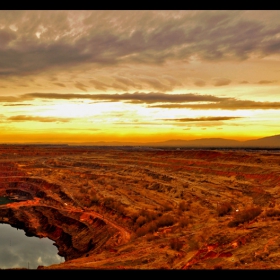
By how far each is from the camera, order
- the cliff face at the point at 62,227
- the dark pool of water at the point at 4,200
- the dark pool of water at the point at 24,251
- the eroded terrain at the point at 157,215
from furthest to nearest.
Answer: the dark pool of water at the point at 4,200 → the cliff face at the point at 62,227 → the dark pool of water at the point at 24,251 → the eroded terrain at the point at 157,215

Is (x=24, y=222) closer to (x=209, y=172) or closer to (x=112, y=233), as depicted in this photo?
(x=112, y=233)

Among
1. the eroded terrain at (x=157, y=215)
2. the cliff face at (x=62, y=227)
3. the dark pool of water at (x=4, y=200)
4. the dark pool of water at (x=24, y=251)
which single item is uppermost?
the eroded terrain at (x=157, y=215)

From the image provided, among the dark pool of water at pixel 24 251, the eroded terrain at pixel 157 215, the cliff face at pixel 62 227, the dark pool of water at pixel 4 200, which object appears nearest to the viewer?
the eroded terrain at pixel 157 215

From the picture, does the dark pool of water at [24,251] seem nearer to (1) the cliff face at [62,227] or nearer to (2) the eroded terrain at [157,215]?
(1) the cliff face at [62,227]

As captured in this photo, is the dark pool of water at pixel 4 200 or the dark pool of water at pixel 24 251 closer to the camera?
the dark pool of water at pixel 24 251

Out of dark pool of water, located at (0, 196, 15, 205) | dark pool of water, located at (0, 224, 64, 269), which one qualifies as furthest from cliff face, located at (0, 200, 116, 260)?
dark pool of water, located at (0, 196, 15, 205)

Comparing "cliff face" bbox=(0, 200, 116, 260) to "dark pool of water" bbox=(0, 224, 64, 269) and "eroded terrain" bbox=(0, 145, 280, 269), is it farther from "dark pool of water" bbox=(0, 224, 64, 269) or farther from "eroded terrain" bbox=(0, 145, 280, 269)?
"dark pool of water" bbox=(0, 224, 64, 269)

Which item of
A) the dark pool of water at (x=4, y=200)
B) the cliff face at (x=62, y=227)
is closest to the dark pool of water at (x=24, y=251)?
the cliff face at (x=62, y=227)
